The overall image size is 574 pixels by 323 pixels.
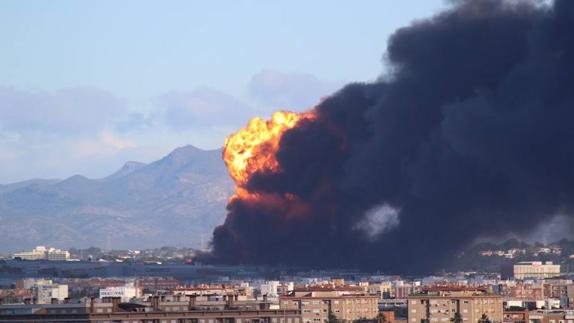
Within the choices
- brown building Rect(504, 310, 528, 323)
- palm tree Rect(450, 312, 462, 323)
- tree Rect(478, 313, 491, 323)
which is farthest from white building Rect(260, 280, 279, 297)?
palm tree Rect(450, 312, 462, 323)

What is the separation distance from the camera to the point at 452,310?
83062 millimetres

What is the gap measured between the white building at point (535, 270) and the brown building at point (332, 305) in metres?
56.6

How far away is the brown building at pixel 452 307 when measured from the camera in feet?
272

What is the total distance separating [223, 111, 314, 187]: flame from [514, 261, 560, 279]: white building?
67.6ft

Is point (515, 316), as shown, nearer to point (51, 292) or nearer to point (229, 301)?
point (51, 292)

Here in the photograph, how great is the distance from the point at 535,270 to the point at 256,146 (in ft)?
85.8

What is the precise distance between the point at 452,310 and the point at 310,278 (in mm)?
43146

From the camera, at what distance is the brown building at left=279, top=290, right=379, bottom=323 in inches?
3351

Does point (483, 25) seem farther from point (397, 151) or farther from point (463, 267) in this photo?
point (463, 267)

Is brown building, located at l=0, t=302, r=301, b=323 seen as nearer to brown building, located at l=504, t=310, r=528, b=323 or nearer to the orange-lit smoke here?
brown building, located at l=504, t=310, r=528, b=323

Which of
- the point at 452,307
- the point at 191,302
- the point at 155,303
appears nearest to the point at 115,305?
the point at 155,303

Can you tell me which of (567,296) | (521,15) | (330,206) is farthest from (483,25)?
(567,296)

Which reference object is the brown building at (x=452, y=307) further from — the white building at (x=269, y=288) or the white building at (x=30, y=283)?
the white building at (x=30, y=283)

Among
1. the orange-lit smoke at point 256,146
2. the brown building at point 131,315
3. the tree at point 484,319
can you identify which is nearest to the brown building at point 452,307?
the tree at point 484,319
